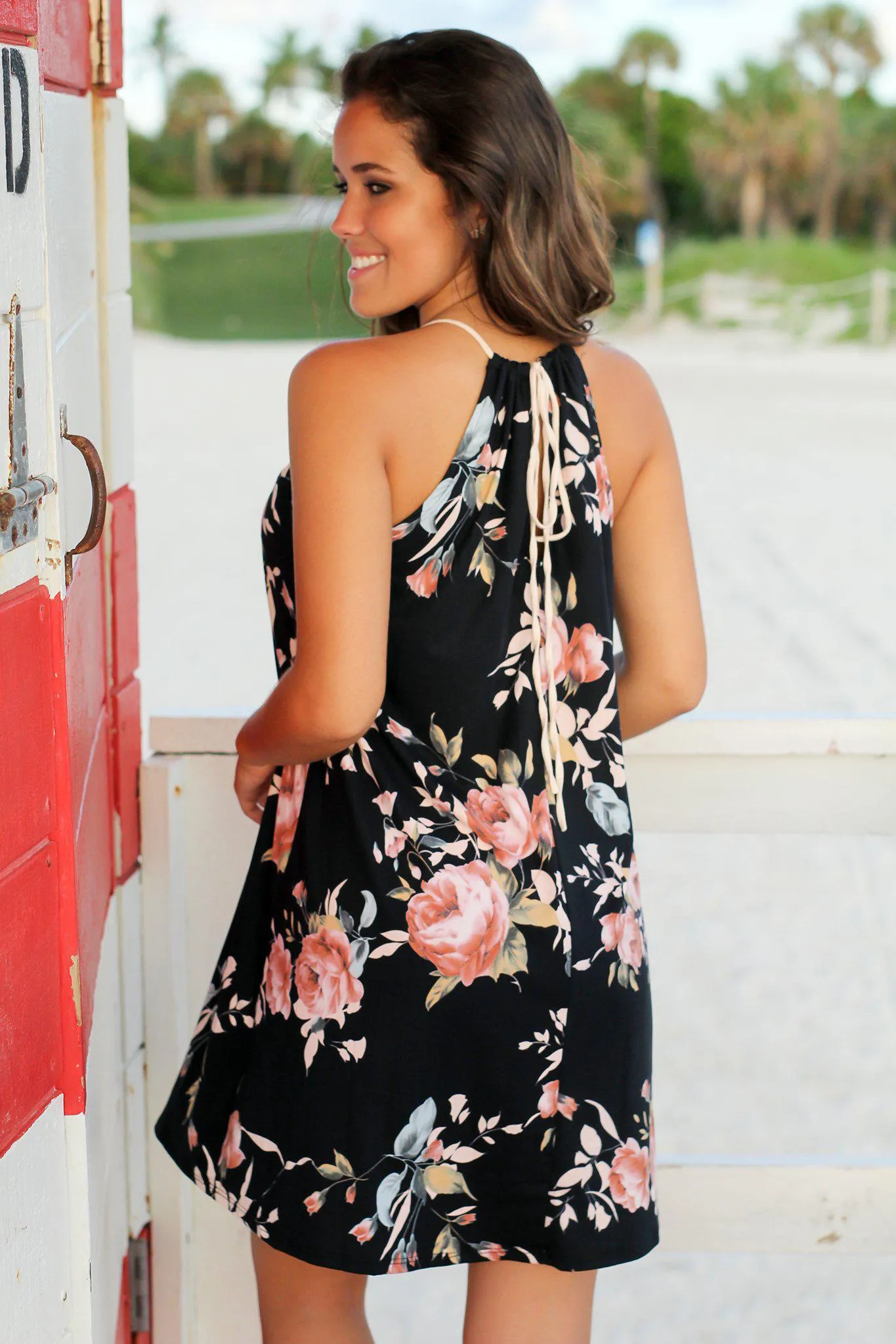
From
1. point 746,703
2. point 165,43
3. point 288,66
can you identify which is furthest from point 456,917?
point 288,66

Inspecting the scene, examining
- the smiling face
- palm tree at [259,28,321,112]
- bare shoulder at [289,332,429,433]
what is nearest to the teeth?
the smiling face

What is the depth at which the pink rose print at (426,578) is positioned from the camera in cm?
112

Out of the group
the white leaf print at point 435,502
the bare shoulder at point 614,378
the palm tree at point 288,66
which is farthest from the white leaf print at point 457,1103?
the palm tree at point 288,66

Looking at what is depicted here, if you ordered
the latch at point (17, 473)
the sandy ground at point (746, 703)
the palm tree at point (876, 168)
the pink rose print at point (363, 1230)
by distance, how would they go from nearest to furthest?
the latch at point (17, 473) < the pink rose print at point (363, 1230) < the sandy ground at point (746, 703) < the palm tree at point (876, 168)

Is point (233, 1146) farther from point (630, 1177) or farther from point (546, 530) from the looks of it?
point (546, 530)

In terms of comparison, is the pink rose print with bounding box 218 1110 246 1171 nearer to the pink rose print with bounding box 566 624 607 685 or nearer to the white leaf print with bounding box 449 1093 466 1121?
the white leaf print with bounding box 449 1093 466 1121

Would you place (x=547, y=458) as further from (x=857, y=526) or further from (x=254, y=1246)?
(x=857, y=526)

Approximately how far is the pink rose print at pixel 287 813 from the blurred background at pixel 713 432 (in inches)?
14.5

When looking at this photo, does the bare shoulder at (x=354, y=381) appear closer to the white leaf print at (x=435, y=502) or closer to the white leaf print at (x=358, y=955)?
the white leaf print at (x=435, y=502)

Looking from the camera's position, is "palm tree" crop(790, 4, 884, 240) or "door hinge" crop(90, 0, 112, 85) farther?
"palm tree" crop(790, 4, 884, 240)

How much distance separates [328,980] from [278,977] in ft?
0.17

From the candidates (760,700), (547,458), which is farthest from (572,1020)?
(760,700)

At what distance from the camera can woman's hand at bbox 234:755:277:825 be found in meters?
1.27

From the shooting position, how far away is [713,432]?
12547 millimetres
